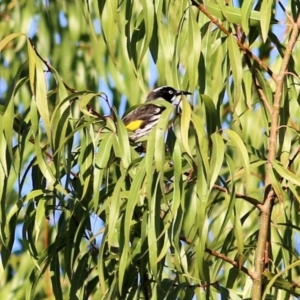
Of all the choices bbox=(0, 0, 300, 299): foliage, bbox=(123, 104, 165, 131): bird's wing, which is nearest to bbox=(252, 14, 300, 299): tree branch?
bbox=(0, 0, 300, 299): foliage

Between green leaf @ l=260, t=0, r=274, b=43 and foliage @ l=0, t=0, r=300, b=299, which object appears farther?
green leaf @ l=260, t=0, r=274, b=43

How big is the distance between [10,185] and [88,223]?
176 cm

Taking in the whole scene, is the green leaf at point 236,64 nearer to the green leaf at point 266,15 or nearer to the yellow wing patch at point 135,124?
the green leaf at point 266,15

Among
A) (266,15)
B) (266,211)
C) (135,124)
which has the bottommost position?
(266,211)

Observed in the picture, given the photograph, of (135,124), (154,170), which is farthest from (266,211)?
(135,124)

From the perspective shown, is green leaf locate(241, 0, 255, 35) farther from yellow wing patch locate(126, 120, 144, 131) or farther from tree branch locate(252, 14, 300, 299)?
yellow wing patch locate(126, 120, 144, 131)

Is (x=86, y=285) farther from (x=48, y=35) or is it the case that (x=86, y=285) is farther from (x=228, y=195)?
(x=48, y=35)

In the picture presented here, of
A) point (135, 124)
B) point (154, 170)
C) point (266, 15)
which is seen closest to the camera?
point (154, 170)

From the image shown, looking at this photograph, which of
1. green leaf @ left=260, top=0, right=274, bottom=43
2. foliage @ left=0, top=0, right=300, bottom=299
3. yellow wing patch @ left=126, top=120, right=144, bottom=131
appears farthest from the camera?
yellow wing patch @ left=126, top=120, right=144, bottom=131

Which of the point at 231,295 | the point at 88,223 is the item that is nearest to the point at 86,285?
the point at 88,223

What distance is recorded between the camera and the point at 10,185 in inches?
172

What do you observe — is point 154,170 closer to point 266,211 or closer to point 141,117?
point 266,211

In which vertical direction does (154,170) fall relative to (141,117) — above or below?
below

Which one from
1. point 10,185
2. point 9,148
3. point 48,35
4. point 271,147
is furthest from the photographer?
point 48,35
